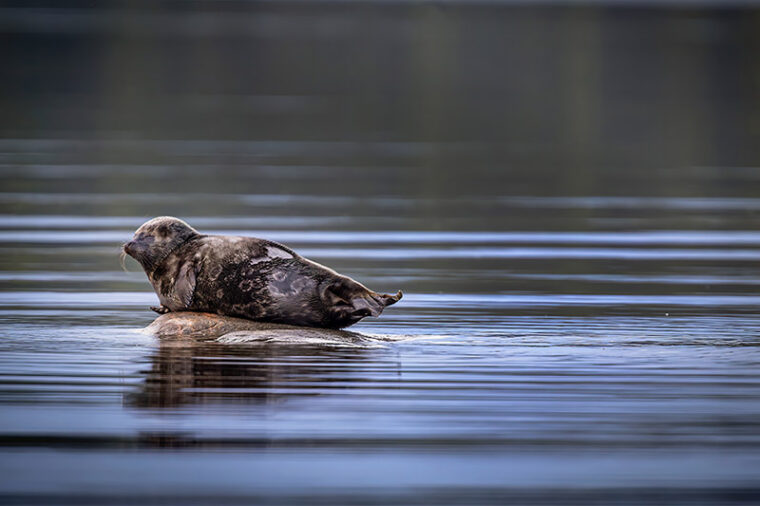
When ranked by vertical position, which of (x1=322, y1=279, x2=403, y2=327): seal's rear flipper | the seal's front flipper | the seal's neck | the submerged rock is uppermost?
the seal's neck

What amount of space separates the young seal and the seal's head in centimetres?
14

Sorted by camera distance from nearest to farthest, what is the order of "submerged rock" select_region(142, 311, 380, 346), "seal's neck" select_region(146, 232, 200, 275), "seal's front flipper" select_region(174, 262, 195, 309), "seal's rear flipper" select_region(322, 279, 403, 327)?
1. "submerged rock" select_region(142, 311, 380, 346)
2. "seal's rear flipper" select_region(322, 279, 403, 327)
3. "seal's front flipper" select_region(174, 262, 195, 309)
4. "seal's neck" select_region(146, 232, 200, 275)

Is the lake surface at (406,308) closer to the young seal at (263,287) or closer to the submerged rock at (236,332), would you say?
the submerged rock at (236,332)

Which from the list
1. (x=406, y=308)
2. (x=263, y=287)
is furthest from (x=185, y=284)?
(x=406, y=308)

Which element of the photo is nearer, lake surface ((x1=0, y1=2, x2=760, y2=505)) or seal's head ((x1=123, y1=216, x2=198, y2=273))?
lake surface ((x1=0, y1=2, x2=760, y2=505))

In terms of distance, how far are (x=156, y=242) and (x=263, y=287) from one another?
98 centimetres

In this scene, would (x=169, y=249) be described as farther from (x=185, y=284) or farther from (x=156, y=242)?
(x=185, y=284)

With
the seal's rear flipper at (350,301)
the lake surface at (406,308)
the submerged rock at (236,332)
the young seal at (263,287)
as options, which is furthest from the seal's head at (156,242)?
the seal's rear flipper at (350,301)

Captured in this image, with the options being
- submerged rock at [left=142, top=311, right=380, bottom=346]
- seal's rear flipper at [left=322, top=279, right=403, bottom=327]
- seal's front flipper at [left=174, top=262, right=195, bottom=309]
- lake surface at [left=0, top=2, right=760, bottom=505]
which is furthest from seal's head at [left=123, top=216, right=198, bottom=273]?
seal's rear flipper at [left=322, top=279, right=403, bottom=327]

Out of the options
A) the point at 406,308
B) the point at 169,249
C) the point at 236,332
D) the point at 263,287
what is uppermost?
the point at 169,249

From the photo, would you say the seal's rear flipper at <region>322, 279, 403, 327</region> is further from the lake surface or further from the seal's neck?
the seal's neck

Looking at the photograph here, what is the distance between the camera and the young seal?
1244 centimetres

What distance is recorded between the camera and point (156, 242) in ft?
42.4

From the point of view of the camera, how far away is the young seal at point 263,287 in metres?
12.4
